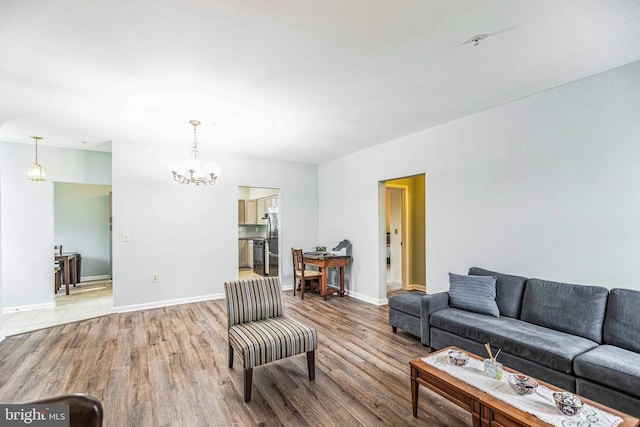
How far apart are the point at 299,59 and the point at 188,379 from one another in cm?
292

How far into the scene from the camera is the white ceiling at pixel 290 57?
179 cm

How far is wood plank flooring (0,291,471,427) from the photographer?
2.10 meters

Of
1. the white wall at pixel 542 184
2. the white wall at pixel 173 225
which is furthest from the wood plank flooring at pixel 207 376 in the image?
the white wall at pixel 542 184

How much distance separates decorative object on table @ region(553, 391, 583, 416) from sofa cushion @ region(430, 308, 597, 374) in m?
0.69

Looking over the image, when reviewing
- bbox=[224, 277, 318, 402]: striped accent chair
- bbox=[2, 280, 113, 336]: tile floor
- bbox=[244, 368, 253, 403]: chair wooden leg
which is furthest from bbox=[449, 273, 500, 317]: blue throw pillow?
bbox=[2, 280, 113, 336]: tile floor

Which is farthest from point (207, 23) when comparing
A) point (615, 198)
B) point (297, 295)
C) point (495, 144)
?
point (297, 295)

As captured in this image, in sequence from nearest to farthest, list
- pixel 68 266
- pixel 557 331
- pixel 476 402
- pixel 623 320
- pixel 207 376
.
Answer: pixel 476 402 → pixel 623 320 → pixel 557 331 → pixel 207 376 → pixel 68 266

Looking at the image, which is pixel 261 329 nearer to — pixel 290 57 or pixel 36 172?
pixel 290 57

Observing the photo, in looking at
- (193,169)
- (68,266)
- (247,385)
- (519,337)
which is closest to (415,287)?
(519,337)

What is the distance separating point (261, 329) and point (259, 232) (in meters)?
6.16

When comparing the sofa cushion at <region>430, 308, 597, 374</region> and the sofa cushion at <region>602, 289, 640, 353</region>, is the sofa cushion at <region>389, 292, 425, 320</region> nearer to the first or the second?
the sofa cushion at <region>430, 308, 597, 374</region>

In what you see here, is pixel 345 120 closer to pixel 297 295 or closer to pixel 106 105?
pixel 106 105

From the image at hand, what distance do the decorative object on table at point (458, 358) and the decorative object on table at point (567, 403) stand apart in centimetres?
52

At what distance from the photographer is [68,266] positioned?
5645 millimetres
